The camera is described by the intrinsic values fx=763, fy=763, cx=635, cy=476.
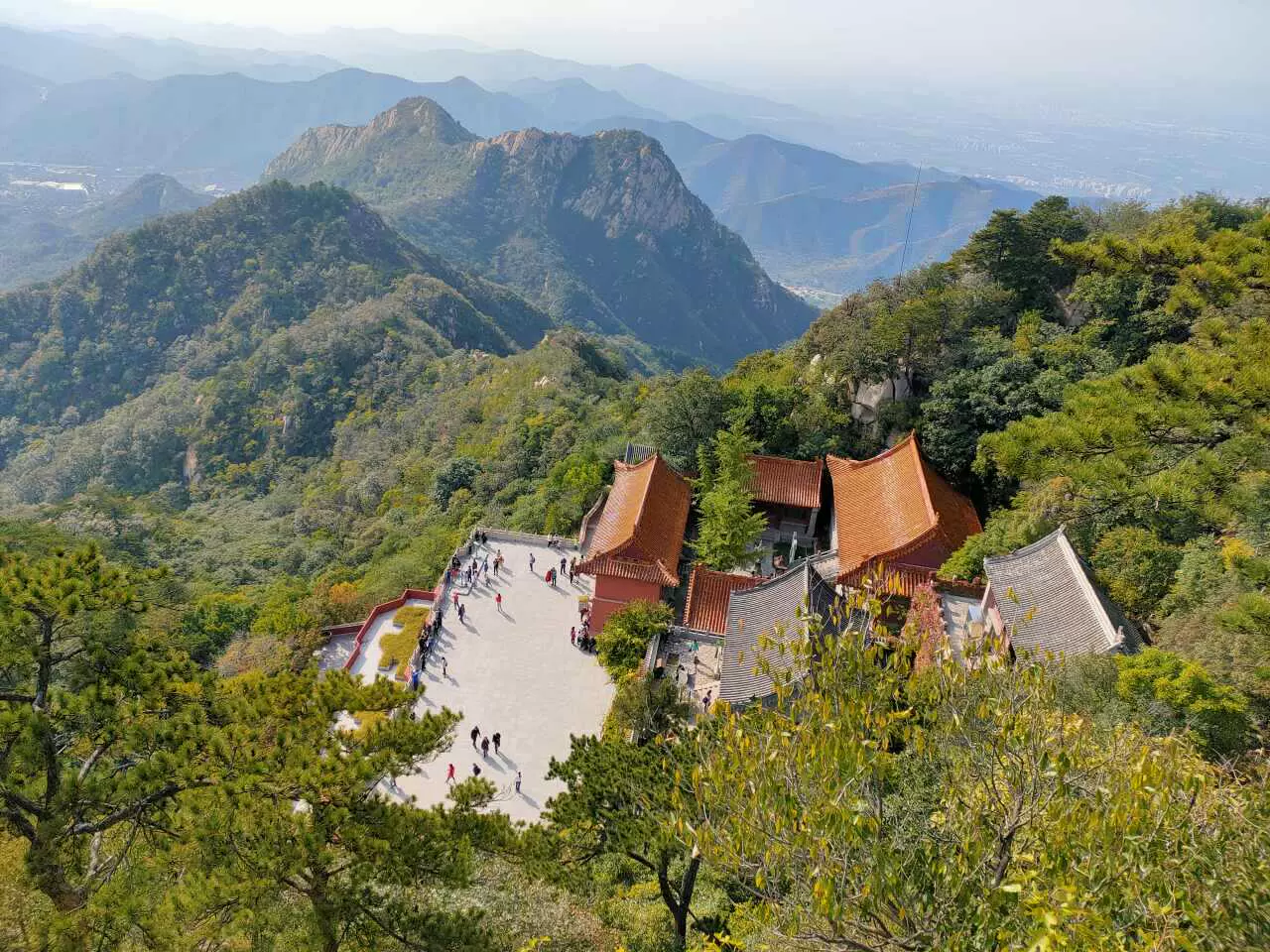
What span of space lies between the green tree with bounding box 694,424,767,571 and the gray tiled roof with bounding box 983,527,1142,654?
6767 millimetres

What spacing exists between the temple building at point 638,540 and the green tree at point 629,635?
757 mm

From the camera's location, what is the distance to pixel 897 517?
69.5ft

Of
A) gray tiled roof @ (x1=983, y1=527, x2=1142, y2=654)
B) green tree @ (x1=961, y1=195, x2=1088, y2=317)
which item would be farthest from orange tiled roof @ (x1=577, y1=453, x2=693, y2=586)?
green tree @ (x1=961, y1=195, x2=1088, y2=317)

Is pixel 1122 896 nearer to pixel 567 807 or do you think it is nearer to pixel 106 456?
pixel 567 807

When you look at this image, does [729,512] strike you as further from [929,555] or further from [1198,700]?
[1198,700]

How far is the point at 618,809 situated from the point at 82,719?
662 cm

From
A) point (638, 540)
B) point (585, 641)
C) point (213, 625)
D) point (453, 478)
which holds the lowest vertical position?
point (213, 625)

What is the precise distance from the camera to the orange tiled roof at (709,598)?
20.3m

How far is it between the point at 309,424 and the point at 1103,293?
60172 mm

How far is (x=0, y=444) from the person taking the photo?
7350 cm

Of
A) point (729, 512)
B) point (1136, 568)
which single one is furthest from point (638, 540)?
point (1136, 568)

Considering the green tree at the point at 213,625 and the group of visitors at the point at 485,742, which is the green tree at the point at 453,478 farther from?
the group of visitors at the point at 485,742

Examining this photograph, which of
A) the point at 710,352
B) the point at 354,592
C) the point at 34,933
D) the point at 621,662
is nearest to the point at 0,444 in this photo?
the point at 354,592

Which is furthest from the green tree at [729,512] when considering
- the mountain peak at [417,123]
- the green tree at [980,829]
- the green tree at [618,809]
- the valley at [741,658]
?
the mountain peak at [417,123]
